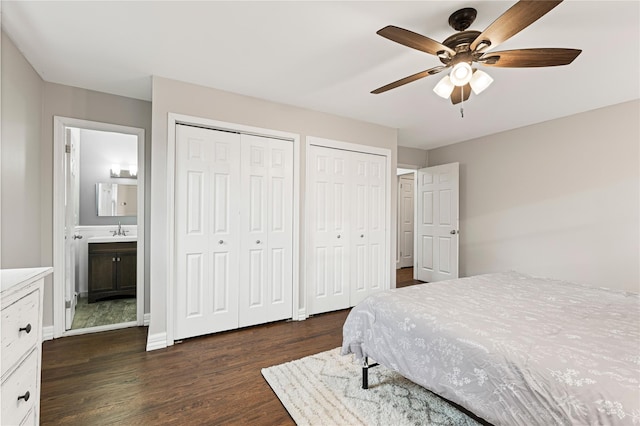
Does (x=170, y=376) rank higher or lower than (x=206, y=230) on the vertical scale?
lower

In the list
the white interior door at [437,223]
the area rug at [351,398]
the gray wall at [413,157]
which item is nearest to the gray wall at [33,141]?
the area rug at [351,398]

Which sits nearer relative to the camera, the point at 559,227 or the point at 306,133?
the point at 306,133

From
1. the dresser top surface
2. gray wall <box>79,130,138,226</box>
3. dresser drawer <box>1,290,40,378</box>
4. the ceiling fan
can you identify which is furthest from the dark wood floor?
the ceiling fan

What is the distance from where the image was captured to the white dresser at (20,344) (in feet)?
3.15

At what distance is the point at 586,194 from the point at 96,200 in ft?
21.5

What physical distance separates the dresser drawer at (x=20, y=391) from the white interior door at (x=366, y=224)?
9.66 feet

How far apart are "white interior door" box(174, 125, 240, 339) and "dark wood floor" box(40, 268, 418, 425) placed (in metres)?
0.25

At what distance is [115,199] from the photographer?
170 inches

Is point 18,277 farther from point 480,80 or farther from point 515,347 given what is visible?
point 480,80

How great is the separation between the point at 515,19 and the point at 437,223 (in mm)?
3798

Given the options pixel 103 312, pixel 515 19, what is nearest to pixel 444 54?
pixel 515 19

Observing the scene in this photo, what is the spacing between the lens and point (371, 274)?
Answer: 3812mm

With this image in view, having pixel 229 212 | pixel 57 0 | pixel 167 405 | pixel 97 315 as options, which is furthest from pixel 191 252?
pixel 57 0

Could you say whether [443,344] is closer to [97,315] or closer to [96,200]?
[97,315]
